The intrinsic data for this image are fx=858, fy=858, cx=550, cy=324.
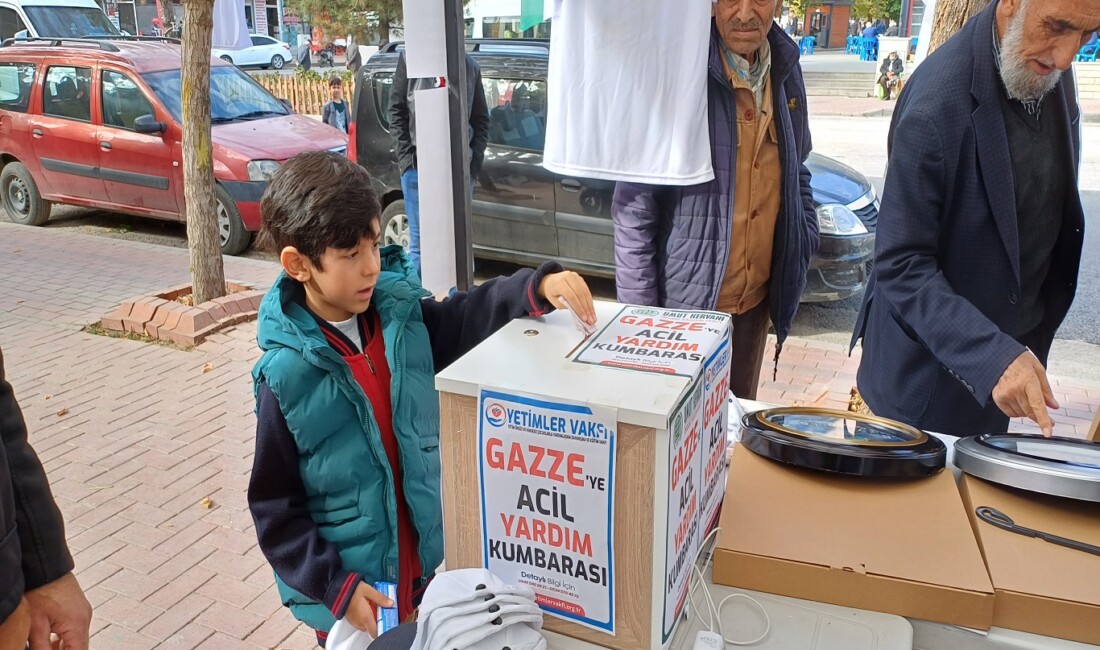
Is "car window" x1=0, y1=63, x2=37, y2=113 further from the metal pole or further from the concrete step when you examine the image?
the concrete step

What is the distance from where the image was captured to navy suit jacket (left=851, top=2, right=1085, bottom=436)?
Answer: 1984 millimetres

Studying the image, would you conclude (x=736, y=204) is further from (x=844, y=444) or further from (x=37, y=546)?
(x=37, y=546)

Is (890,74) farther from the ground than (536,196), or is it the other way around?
(890,74)

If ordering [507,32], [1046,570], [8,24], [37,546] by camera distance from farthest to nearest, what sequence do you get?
1. [8,24]
2. [507,32]
3. [37,546]
4. [1046,570]

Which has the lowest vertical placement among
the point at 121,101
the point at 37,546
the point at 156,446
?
the point at 156,446

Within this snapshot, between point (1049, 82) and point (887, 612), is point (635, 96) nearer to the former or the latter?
point (1049, 82)

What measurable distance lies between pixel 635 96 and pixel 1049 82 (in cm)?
113

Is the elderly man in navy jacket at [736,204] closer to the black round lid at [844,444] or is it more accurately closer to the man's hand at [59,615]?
the black round lid at [844,444]

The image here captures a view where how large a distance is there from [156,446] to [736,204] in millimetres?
3240

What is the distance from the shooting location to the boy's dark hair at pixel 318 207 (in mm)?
1591

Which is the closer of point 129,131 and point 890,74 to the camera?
point 129,131

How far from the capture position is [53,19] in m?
15.7

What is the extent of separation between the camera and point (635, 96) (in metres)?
2.67

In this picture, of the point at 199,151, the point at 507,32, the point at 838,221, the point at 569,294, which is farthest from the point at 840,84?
the point at 569,294
